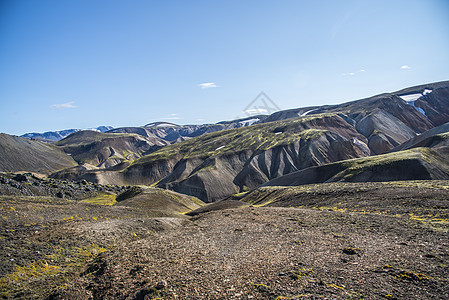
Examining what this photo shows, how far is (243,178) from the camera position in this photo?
106938mm

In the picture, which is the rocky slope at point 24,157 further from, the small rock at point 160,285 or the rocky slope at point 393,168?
the small rock at point 160,285

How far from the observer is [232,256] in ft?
59.0

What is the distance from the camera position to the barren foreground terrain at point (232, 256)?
40.1 feet

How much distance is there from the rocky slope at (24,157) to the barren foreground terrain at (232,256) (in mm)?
171885

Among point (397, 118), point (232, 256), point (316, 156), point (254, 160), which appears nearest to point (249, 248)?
point (232, 256)

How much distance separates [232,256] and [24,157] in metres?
208

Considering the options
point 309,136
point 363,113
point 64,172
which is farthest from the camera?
point 363,113

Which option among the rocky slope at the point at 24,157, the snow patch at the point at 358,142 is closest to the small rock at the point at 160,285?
the snow patch at the point at 358,142

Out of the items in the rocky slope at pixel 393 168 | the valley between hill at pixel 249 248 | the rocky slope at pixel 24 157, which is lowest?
the rocky slope at pixel 393 168

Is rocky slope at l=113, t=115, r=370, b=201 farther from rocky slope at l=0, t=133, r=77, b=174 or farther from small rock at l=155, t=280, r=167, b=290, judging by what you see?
small rock at l=155, t=280, r=167, b=290

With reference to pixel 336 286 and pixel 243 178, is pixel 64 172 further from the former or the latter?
pixel 336 286

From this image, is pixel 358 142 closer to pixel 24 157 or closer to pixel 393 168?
pixel 393 168

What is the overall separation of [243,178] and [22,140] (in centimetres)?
18420

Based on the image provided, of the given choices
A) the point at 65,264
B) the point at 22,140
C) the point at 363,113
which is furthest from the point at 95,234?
the point at 22,140
